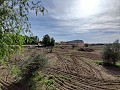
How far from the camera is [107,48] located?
29.5 metres

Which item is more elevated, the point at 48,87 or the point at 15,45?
the point at 15,45

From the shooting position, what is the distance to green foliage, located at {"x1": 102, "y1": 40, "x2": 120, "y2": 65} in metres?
28.4

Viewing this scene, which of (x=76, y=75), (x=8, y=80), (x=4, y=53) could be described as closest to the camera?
(x=4, y=53)

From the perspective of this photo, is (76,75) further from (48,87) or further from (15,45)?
(15,45)

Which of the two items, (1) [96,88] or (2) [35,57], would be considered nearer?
(2) [35,57]

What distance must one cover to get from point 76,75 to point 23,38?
1788 centimetres

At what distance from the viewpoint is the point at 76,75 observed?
65.4ft

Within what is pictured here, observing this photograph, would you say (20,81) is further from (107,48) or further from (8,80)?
(107,48)

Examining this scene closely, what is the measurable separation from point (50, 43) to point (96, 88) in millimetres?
46073

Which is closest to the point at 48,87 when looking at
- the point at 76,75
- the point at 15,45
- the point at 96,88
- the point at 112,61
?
the point at 96,88

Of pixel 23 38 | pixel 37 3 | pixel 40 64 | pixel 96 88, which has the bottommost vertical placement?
pixel 96 88

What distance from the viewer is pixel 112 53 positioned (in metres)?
28.5

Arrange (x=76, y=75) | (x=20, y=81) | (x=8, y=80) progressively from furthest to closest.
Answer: (x=76, y=75) < (x=8, y=80) < (x=20, y=81)

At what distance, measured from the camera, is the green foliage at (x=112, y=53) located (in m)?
28.4
